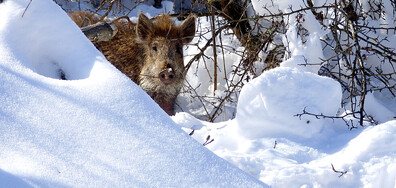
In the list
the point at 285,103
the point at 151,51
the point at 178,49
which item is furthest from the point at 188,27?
the point at 285,103

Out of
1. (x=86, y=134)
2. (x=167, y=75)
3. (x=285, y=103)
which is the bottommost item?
(x=86, y=134)

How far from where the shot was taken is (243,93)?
4.23 meters

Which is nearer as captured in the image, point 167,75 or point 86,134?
point 86,134

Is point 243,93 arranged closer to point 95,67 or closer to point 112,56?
point 95,67

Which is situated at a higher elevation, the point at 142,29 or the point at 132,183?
the point at 142,29

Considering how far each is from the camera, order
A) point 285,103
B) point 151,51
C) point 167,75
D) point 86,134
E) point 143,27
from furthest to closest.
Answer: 1. point 151,51
2. point 143,27
3. point 167,75
4. point 285,103
5. point 86,134

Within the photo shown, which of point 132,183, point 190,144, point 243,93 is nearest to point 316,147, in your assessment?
point 243,93

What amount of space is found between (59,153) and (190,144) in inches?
22.9

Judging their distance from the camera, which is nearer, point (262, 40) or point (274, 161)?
point (274, 161)

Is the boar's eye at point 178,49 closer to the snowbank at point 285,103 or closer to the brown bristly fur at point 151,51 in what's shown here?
the brown bristly fur at point 151,51

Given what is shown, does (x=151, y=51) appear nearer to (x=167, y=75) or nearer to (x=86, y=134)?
(x=167, y=75)

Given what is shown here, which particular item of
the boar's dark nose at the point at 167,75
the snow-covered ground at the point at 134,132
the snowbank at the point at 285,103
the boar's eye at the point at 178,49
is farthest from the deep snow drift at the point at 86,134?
the boar's eye at the point at 178,49

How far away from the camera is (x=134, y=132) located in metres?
2.65

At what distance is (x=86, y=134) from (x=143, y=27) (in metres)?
4.41
